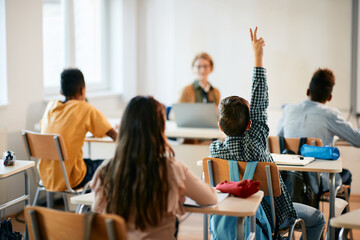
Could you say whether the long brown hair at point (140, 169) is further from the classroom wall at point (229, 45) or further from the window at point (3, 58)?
the classroom wall at point (229, 45)

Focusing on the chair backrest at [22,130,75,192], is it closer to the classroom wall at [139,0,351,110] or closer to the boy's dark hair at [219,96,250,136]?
the boy's dark hair at [219,96,250,136]

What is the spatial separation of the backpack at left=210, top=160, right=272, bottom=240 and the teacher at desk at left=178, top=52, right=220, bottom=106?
2.76 metres

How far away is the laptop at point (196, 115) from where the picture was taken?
165 inches

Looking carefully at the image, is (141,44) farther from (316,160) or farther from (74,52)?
(316,160)

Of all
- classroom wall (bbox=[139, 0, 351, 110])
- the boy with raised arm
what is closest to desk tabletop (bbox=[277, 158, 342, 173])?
the boy with raised arm

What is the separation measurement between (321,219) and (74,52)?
347cm

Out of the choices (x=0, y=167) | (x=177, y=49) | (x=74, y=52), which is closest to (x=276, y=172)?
(x=0, y=167)

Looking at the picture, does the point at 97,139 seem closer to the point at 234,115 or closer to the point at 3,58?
the point at 3,58

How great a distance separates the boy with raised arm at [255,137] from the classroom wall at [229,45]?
2.51m

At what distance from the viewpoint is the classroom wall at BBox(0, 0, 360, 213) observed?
17.9 feet

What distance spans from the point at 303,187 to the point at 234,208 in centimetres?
130

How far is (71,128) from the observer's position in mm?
3502

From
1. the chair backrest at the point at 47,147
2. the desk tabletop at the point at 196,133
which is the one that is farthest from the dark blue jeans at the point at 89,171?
the desk tabletop at the point at 196,133

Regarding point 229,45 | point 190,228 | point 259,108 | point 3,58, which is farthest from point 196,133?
point 229,45
